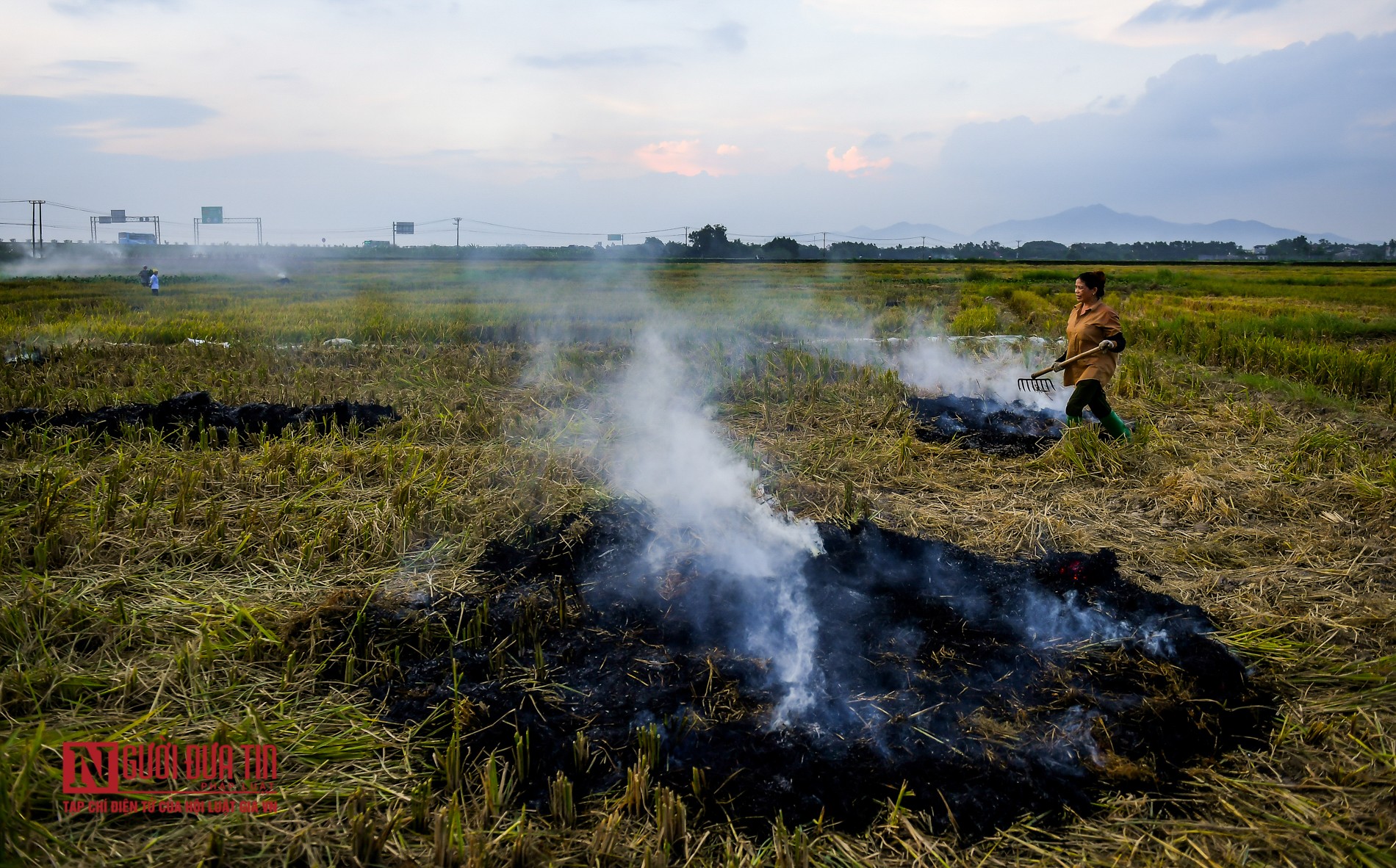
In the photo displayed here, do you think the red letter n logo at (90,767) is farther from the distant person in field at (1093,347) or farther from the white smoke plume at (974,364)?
the white smoke plume at (974,364)

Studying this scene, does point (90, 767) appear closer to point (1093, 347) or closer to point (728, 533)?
point (728, 533)

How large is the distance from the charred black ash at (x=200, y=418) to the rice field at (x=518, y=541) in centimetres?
23

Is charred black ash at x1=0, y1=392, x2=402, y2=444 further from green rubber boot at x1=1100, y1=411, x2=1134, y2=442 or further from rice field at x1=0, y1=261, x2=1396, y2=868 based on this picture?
green rubber boot at x1=1100, y1=411, x2=1134, y2=442

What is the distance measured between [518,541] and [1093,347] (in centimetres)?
472

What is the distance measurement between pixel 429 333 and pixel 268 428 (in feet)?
21.0

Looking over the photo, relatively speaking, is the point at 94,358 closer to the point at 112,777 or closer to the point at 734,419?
the point at 734,419

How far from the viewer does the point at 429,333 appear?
491 inches

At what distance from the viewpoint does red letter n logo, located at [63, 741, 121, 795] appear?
2.38 m

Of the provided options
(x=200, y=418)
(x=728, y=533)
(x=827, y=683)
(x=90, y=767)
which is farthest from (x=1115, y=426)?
(x=200, y=418)

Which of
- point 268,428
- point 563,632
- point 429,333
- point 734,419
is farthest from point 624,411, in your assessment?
point 429,333

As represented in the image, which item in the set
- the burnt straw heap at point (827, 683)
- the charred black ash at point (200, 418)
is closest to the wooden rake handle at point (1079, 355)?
the burnt straw heap at point (827, 683)

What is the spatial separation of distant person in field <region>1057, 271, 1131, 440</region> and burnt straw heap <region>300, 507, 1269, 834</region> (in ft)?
8.17

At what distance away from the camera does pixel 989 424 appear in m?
7.05

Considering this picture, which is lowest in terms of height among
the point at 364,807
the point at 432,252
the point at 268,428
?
the point at 364,807
